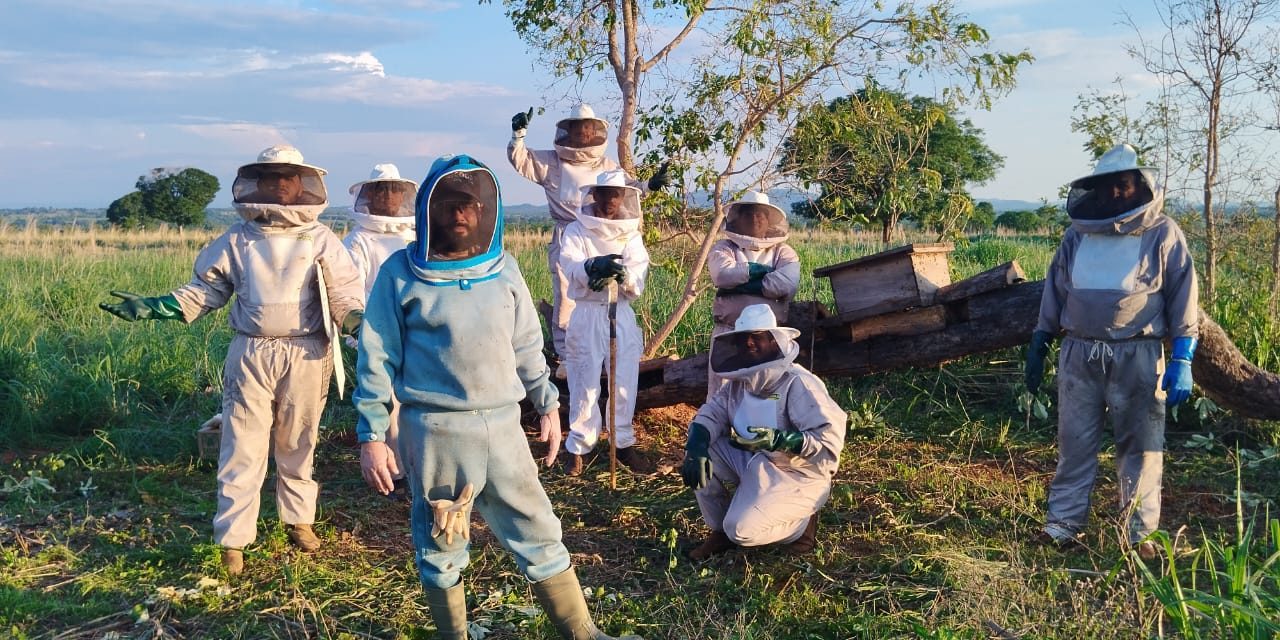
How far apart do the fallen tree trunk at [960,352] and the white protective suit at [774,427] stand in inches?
72.6

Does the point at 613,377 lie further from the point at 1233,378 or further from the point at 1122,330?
the point at 1233,378

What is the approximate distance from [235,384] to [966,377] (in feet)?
18.1

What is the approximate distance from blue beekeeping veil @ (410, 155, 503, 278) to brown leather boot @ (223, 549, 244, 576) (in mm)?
2179

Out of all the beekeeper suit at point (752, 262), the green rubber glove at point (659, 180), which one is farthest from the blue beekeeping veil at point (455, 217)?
the green rubber glove at point (659, 180)

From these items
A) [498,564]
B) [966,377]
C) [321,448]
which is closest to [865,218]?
[966,377]

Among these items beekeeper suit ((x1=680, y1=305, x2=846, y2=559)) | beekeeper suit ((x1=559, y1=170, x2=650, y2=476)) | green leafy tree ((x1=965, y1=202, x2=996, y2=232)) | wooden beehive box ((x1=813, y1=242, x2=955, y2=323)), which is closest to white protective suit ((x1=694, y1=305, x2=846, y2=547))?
beekeeper suit ((x1=680, y1=305, x2=846, y2=559))

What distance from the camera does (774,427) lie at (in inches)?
185

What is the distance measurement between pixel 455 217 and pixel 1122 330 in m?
3.42

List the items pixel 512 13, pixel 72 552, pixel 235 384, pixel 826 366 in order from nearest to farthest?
pixel 235 384 < pixel 72 552 < pixel 826 366 < pixel 512 13

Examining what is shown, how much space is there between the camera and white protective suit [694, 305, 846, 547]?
15.1ft

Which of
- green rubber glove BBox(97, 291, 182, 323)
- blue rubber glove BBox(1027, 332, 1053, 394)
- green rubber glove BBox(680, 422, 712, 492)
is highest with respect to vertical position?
green rubber glove BBox(97, 291, 182, 323)

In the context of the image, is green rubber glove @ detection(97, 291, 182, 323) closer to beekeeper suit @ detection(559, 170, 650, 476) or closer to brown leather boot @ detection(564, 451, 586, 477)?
beekeeper suit @ detection(559, 170, 650, 476)

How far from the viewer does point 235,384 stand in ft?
15.1

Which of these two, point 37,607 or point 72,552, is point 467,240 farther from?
point 72,552
